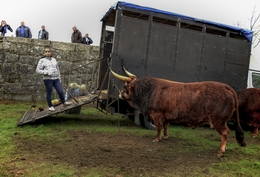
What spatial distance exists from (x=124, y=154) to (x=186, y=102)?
1660 mm

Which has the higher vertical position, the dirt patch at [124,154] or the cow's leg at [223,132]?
the cow's leg at [223,132]

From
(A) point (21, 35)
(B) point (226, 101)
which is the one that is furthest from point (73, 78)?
(B) point (226, 101)

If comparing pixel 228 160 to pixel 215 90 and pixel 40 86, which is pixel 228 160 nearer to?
pixel 215 90

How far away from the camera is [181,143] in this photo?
6.11 m

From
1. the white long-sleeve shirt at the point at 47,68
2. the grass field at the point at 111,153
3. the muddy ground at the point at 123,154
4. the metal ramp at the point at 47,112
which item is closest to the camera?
the grass field at the point at 111,153

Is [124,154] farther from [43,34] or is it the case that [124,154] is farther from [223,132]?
[43,34]

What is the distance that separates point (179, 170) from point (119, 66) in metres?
3.70

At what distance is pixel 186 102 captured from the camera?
5.70 metres

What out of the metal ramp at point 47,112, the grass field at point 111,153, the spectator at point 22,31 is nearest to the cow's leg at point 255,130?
the grass field at point 111,153

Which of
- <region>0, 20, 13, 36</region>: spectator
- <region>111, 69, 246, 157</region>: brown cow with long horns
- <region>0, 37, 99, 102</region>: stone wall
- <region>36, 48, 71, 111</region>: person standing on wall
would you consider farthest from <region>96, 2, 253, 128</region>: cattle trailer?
<region>0, 20, 13, 36</region>: spectator

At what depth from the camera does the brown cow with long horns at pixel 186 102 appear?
5340mm

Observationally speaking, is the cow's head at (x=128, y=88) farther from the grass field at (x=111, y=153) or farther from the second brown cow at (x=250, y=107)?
the second brown cow at (x=250, y=107)

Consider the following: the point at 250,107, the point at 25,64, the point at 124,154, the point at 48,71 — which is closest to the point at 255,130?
the point at 250,107

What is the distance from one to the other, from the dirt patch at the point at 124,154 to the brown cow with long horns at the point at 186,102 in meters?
0.46
